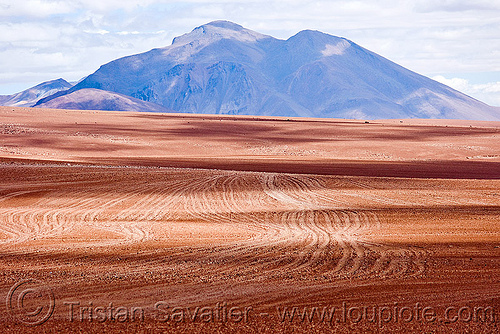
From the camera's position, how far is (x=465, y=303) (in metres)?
10.2

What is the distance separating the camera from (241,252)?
45.3 feet

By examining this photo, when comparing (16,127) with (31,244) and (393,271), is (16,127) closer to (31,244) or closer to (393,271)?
(31,244)

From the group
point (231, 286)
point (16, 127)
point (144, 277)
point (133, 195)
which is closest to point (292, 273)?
point (231, 286)

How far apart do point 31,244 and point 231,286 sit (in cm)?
619

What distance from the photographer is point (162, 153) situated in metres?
56.3

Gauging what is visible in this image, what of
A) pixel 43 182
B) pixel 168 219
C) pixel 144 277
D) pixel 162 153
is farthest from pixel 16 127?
pixel 144 277

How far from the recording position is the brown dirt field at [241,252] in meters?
9.57

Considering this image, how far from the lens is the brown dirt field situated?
377 inches

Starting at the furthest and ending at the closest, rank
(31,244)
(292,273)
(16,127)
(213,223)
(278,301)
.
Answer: (16,127) < (213,223) < (31,244) < (292,273) < (278,301)

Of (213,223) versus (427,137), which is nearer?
(213,223)

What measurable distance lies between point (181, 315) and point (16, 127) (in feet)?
212

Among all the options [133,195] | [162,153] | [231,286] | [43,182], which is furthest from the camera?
[162,153]

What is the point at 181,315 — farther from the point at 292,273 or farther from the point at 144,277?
the point at 292,273

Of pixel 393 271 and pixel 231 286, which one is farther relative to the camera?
pixel 393 271
